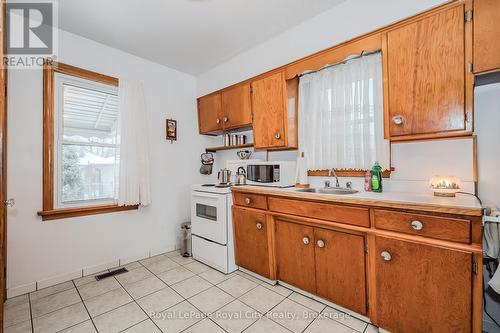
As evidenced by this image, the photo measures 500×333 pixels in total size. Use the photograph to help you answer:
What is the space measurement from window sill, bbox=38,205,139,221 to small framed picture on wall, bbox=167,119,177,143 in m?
0.99

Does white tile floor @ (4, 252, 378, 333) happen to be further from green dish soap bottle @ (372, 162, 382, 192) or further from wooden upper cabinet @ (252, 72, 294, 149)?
wooden upper cabinet @ (252, 72, 294, 149)

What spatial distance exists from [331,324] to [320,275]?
31cm

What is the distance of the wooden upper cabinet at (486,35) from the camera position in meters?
1.31

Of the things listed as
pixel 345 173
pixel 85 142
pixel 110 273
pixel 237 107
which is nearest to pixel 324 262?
pixel 345 173

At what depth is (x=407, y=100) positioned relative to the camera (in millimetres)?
1592

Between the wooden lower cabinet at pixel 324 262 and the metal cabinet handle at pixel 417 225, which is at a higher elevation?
the metal cabinet handle at pixel 417 225

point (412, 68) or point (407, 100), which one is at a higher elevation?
point (412, 68)

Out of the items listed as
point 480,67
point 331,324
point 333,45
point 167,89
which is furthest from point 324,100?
point 167,89

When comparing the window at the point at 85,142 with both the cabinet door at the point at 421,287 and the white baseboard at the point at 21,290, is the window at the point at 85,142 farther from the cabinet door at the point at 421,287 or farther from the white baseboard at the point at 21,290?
the cabinet door at the point at 421,287

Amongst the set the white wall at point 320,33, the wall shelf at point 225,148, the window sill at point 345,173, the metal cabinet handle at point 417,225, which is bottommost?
the metal cabinet handle at point 417,225

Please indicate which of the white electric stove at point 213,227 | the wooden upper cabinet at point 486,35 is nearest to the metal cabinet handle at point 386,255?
the wooden upper cabinet at point 486,35

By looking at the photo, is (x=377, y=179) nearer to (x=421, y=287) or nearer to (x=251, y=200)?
(x=421, y=287)

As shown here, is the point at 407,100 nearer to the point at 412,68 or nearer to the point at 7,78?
the point at 412,68

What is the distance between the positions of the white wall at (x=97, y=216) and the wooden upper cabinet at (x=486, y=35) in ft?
9.73
